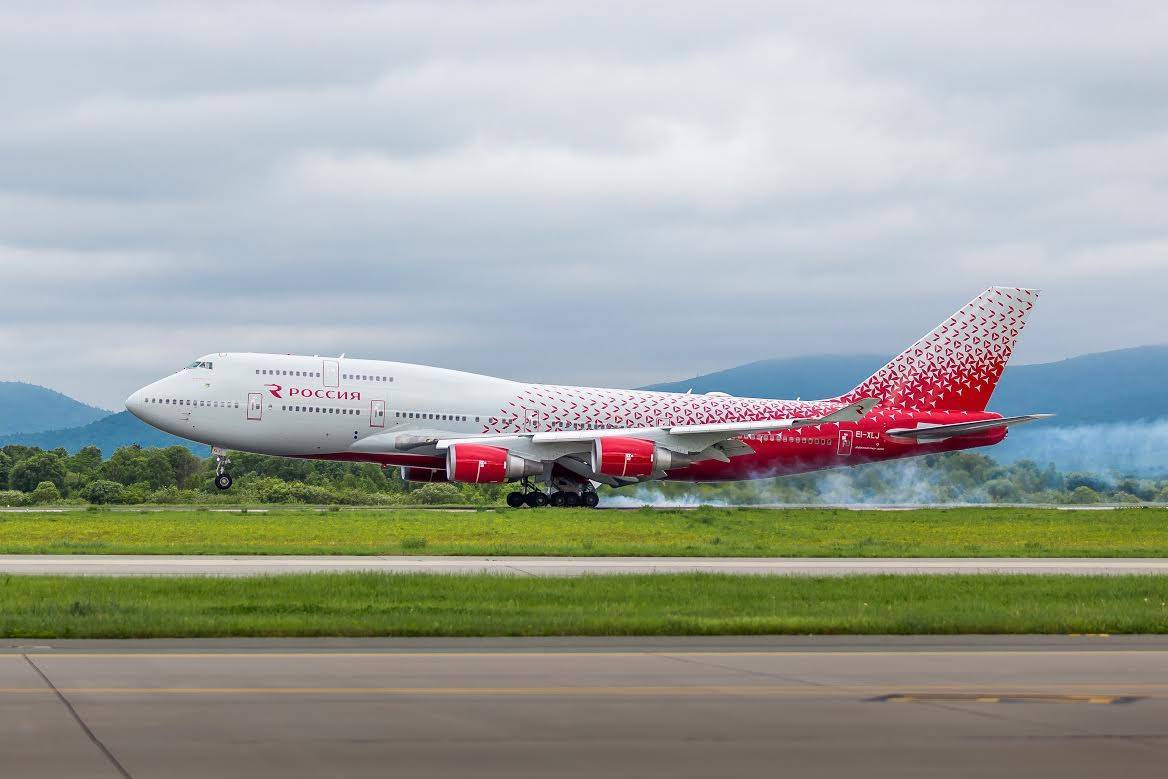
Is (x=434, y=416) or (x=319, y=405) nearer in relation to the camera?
(x=319, y=405)

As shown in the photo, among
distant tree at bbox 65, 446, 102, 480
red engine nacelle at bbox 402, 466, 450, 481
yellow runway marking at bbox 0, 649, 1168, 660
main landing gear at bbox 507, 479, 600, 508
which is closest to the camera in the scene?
yellow runway marking at bbox 0, 649, 1168, 660

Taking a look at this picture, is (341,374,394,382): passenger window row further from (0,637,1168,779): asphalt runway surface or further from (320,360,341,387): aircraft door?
(0,637,1168,779): asphalt runway surface

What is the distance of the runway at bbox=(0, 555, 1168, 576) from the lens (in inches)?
1108

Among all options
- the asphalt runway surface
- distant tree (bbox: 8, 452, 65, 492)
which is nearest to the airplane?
distant tree (bbox: 8, 452, 65, 492)

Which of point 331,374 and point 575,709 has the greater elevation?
point 331,374

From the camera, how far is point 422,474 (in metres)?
55.3

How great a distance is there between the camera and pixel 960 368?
2363 inches

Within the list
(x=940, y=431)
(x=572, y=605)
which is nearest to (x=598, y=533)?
(x=572, y=605)

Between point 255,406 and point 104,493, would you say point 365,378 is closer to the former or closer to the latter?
point 255,406

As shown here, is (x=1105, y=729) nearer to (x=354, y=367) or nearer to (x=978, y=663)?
(x=978, y=663)

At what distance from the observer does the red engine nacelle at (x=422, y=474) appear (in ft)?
180

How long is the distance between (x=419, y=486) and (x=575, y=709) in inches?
2727

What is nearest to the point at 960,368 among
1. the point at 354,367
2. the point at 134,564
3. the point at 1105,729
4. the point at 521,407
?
the point at 521,407

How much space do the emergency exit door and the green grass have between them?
26.6m
